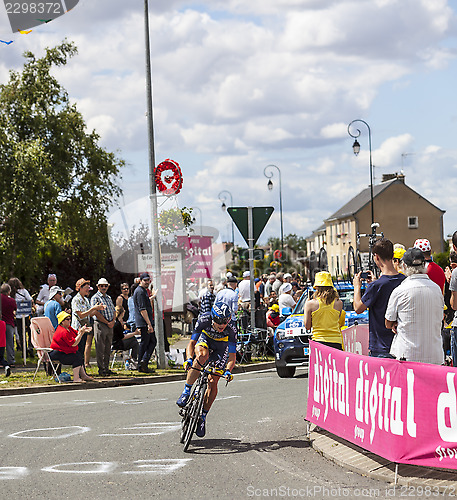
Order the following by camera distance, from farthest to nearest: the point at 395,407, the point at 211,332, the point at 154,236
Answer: the point at 154,236
the point at 211,332
the point at 395,407

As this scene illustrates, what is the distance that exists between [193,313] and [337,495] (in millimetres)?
23094

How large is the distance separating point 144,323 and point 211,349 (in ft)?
26.8

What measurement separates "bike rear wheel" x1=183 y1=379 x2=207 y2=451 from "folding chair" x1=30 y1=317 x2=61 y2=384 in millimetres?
7350

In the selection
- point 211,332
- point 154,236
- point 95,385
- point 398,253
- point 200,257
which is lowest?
point 95,385

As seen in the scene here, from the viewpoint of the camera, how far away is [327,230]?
11981cm

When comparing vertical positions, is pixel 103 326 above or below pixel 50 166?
below

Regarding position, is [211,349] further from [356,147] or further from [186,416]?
[356,147]

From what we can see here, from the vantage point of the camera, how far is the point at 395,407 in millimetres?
7410

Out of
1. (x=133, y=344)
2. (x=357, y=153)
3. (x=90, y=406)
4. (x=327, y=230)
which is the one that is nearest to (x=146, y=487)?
(x=90, y=406)

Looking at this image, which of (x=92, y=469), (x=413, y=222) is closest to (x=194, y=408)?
(x=92, y=469)

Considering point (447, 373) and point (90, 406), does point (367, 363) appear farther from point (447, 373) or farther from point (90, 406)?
point (90, 406)

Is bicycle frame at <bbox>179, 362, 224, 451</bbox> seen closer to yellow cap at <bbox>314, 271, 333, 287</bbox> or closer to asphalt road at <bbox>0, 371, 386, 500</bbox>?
asphalt road at <bbox>0, 371, 386, 500</bbox>

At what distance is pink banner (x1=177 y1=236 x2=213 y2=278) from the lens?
161ft

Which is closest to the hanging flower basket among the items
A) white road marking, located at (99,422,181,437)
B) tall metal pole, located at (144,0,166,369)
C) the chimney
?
tall metal pole, located at (144,0,166,369)
